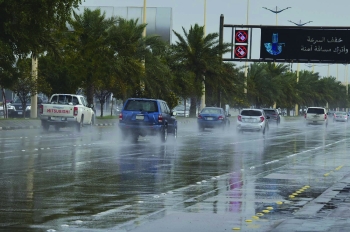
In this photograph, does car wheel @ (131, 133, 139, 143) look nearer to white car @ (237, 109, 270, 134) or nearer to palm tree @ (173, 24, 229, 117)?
white car @ (237, 109, 270, 134)

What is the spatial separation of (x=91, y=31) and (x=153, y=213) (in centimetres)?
4805

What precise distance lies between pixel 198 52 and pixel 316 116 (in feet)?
50.4

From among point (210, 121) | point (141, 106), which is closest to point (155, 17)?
point (210, 121)

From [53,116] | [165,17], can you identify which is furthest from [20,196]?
[165,17]

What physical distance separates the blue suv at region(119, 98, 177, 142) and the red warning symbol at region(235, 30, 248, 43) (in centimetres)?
2560

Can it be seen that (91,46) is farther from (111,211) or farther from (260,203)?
(111,211)

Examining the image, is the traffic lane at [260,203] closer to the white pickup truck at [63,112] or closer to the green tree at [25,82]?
the white pickup truck at [63,112]

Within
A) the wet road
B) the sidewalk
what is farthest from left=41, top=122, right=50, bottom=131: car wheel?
the wet road

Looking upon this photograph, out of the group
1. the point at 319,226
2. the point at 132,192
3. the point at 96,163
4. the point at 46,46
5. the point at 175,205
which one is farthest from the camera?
the point at 46,46

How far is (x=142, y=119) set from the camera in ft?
120

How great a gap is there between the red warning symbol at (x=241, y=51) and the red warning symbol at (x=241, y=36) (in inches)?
16.4

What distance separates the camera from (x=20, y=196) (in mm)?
14625

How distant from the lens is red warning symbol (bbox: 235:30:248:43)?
2445 inches

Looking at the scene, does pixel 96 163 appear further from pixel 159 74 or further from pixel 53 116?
pixel 159 74
